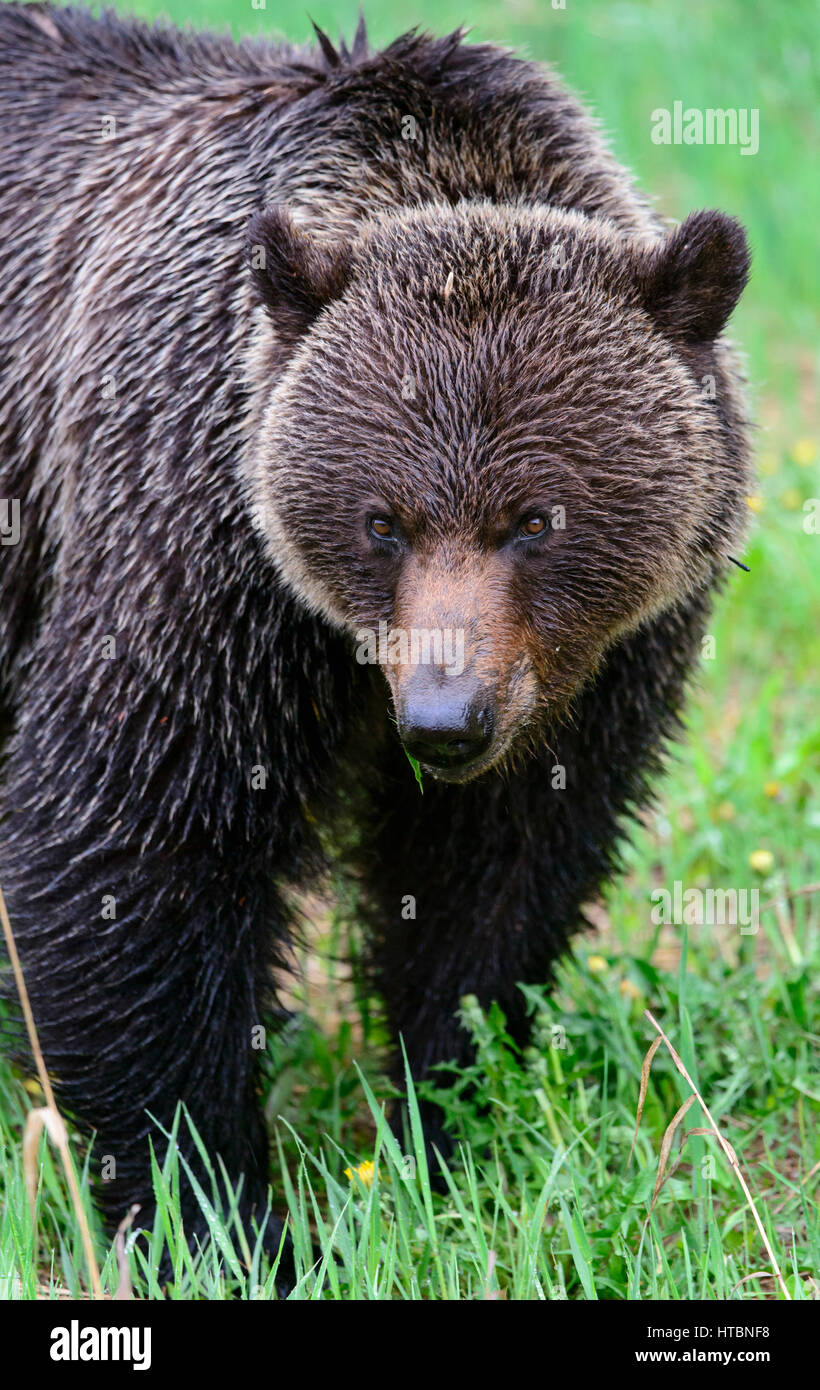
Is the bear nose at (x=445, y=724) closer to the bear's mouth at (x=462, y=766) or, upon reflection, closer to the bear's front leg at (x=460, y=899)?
the bear's mouth at (x=462, y=766)

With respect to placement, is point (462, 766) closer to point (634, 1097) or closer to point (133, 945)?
point (133, 945)

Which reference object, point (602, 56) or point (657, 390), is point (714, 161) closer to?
point (602, 56)

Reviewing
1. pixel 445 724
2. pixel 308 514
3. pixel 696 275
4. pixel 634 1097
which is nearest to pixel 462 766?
pixel 445 724

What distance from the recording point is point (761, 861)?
5.82 metres

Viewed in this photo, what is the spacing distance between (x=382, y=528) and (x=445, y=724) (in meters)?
0.58

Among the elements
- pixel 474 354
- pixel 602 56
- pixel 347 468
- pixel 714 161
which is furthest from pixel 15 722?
pixel 602 56

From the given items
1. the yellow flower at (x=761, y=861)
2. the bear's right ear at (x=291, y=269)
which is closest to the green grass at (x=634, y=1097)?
the yellow flower at (x=761, y=861)

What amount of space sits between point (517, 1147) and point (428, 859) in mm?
845

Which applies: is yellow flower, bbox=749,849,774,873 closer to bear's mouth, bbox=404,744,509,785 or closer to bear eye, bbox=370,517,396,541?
bear's mouth, bbox=404,744,509,785

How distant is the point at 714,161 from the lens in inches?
394

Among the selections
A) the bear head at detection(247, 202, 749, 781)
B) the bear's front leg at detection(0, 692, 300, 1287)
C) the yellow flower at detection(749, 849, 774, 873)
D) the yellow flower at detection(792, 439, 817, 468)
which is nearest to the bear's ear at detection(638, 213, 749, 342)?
the bear head at detection(247, 202, 749, 781)

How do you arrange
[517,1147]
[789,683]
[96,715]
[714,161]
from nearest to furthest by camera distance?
1. [96,715]
2. [517,1147]
3. [789,683]
4. [714,161]

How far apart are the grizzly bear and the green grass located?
0.43 meters

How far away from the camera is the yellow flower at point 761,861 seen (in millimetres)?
5820
